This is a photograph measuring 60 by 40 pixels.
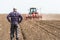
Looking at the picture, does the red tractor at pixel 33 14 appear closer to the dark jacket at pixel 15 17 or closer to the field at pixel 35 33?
the field at pixel 35 33

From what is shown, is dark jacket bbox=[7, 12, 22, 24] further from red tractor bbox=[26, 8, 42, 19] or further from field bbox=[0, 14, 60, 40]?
red tractor bbox=[26, 8, 42, 19]

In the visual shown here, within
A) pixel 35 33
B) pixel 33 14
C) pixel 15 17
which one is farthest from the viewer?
pixel 33 14

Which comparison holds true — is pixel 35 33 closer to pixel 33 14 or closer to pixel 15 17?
pixel 15 17

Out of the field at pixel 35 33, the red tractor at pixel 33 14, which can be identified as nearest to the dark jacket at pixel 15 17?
the field at pixel 35 33

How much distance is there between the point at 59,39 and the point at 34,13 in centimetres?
2168

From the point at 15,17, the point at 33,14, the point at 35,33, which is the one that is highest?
the point at 15,17

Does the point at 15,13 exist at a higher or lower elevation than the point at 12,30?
higher

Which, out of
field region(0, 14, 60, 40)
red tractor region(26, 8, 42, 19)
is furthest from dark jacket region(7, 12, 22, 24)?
red tractor region(26, 8, 42, 19)

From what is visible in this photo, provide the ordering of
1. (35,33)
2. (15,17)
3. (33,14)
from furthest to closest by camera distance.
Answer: (33,14), (35,33), (15,17)

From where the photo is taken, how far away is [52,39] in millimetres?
16609

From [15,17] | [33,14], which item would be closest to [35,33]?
[15,17]

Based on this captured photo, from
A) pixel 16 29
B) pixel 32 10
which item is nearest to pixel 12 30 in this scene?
pixel 16 29

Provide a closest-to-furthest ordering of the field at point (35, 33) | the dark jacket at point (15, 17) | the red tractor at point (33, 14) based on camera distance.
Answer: the dark jacket at point (15, 17) < the field at point (35, 33) < the red tractor at point (33, 14)

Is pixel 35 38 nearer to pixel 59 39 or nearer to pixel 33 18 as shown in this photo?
pixel 59 39
